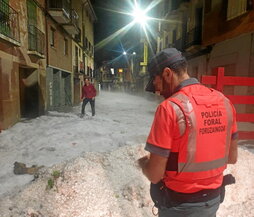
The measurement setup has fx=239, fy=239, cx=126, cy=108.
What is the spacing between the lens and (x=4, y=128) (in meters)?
8.10

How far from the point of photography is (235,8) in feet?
36.1

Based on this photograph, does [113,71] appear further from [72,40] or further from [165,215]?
[165,215]

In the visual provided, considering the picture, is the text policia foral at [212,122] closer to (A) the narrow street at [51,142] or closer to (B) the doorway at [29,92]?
(A) the narrow street at [51,142]

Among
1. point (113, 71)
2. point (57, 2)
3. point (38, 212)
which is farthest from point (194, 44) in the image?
point (113, 71)

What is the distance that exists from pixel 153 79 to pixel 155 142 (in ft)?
1.53

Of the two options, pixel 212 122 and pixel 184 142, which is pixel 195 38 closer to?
pixel 212 122

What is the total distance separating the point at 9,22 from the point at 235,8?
9.63 meters

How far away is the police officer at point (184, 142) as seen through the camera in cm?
144

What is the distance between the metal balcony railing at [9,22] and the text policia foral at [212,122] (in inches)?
318

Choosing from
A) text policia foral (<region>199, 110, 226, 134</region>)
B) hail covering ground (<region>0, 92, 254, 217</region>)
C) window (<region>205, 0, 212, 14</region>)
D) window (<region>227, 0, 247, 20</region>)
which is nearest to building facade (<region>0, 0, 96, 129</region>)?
hail covering ground (<region>0, 92, 254, 217</region>)

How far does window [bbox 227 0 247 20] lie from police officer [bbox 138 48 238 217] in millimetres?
10656

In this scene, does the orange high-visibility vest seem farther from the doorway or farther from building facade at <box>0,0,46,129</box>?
the doorway

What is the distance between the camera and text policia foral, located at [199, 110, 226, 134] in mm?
1486

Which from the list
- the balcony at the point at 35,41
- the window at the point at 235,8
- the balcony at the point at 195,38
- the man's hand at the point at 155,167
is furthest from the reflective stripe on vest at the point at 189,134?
the balcony at the point at 195,38
